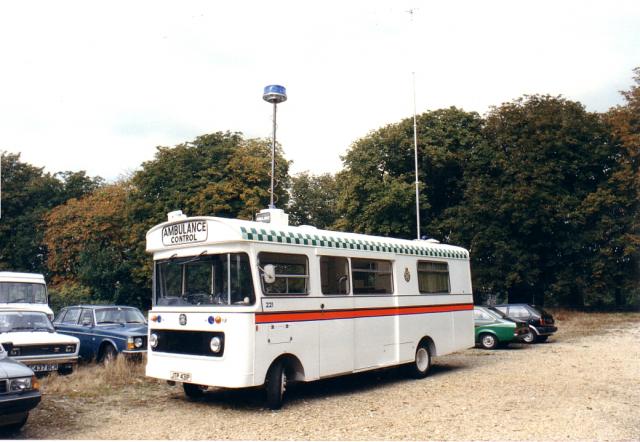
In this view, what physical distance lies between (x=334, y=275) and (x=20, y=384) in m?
5.74

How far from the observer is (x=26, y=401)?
7941 millimetres

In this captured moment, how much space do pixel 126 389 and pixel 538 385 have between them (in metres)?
8.34

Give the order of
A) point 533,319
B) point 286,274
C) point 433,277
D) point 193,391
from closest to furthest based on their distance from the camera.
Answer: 1. point 286,274
2. point 193,391
3. point 433,277
4. point 533,319

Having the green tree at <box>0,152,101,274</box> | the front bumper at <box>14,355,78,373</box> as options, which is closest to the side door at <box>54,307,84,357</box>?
the front bumper at <box>14,355,78,373</box>

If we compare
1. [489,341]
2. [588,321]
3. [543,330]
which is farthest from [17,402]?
[588,321]

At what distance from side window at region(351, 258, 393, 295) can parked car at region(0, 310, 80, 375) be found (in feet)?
21.3

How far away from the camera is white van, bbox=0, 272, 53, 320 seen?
1620 cm

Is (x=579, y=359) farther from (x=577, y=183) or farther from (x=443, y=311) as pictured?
(x=577, y=183)

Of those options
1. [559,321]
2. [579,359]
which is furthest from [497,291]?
[579,359]

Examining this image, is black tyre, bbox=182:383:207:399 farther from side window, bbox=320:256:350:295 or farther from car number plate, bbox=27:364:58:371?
car number plate, bbox=27:364:58:371

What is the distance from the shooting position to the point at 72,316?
1655 cm

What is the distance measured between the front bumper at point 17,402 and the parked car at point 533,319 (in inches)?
710

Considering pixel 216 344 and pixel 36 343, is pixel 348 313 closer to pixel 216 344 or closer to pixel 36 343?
pixel 216 344

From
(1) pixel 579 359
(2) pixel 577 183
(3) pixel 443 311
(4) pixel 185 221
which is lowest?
(1) pixel 579 359
